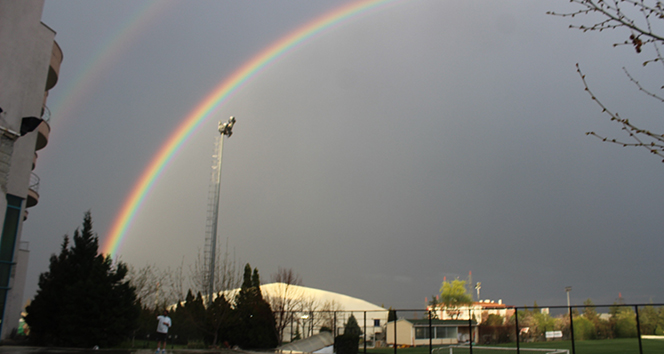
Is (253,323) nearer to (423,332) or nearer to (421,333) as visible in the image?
(423,332)

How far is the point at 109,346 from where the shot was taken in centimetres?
2345

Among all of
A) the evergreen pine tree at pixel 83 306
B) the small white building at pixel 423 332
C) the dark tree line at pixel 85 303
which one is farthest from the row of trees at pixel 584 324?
the evergreen pine tree at pixel 83 306

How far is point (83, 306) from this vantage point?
75.7 feet

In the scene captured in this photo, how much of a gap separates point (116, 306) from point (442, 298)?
82.9 m

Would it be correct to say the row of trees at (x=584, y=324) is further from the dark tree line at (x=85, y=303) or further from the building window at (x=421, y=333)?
the building window at (x=421, y=333)

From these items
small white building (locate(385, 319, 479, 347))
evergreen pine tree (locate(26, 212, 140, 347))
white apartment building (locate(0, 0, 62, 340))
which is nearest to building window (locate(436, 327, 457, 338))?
small white building (locate(385, 319, 479, 347))

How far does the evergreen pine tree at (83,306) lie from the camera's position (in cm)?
2275

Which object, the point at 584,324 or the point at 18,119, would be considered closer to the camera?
the point at 18,119

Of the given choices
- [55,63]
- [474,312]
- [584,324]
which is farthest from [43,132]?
[474,312]

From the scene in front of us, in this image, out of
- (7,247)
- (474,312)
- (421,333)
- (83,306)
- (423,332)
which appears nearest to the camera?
(7,247)

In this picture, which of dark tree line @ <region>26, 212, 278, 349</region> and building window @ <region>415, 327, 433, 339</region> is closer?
dark tree line @ <region>26, 212, 278, 349</region>

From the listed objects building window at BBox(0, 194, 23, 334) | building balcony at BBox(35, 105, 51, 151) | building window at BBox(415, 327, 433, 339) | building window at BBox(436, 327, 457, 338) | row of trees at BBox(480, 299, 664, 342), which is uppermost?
building balcony at BBox(35, 105, 51, 151)

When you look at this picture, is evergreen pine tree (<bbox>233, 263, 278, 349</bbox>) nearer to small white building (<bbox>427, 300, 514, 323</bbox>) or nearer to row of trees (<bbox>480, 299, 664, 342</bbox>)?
small white building (<bbox>427, 300, 514, 323</bbox>)

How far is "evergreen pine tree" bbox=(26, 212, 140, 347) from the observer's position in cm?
2275
